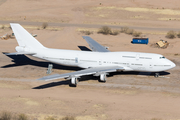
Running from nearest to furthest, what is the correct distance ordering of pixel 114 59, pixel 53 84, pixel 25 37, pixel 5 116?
1. pixel 5 116
2. pixel 53 84
3. pixel 114 59
4. pixel 25 37

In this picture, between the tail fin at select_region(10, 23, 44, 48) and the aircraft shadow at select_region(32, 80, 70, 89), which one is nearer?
the aircraft shadow at select_region(32, 80, 70, 89)

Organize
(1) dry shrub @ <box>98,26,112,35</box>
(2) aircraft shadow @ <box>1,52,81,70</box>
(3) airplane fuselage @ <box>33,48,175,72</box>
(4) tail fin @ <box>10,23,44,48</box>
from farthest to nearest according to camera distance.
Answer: (1) dry shrub @ <box>98,26,112,35</box> < (2) aircraft shadow @ <box>1,52,81,70</box> < (4) tail fin @ <box>10,23,44,48</box> < (3) airplane fuselage @ <box>33,48,175,72</box>

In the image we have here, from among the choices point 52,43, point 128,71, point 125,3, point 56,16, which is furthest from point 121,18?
point 128,71

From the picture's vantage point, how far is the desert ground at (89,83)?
120 ft

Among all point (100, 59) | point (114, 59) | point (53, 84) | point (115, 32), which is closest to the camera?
point (53, 84)

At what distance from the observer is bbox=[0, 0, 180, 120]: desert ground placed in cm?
3666

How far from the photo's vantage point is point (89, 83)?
4700 centimetres

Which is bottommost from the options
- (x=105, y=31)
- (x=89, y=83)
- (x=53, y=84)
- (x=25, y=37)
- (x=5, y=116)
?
(x=5, y=116)

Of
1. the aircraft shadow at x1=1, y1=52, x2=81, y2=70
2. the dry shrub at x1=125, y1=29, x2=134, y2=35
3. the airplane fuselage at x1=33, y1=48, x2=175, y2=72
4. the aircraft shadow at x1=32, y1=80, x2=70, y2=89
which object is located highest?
the dry shrub at x1=125, y1=29, x2=134, y2=35

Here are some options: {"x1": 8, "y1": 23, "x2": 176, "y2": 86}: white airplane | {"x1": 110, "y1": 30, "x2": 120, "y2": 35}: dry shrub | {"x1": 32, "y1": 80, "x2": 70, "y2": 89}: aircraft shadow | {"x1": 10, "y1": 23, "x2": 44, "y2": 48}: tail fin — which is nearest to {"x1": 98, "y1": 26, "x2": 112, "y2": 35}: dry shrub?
{"x1": 110, "y1": 30, "x2": 120, "y2": 35}: dry shrub

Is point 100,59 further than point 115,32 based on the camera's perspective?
No

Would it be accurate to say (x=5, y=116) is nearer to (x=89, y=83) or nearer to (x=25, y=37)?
(x=89, y=83)

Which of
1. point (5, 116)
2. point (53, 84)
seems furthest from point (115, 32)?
point (5, 116)

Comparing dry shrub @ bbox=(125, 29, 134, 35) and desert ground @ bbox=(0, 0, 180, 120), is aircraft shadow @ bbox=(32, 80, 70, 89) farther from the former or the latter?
dry shrub @ bbox=(125, 29, 134, 35)
